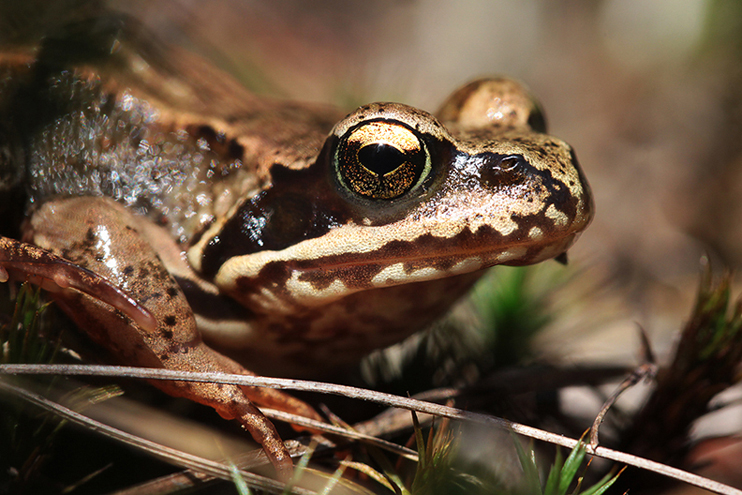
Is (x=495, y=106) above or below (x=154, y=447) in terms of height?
above

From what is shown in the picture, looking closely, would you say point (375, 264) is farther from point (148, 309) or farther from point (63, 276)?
point (63, 276)

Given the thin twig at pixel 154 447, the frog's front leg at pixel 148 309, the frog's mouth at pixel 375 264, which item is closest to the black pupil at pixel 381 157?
the frog's mouth at pixel 375 264

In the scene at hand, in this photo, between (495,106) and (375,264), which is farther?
(495,106)

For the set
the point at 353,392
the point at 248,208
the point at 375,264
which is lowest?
the point at 353,392

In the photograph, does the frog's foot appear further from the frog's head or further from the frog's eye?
the frog's eye

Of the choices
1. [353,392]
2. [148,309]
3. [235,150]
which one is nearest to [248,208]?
[235,150]

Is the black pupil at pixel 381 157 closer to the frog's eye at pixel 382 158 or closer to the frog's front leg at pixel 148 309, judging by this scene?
the frog's eye at pixel 382 158

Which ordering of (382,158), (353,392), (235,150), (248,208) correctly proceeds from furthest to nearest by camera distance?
(235,150) → (248,208) → (382,158) → (353,392)

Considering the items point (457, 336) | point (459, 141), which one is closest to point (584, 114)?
point (457, 336)
